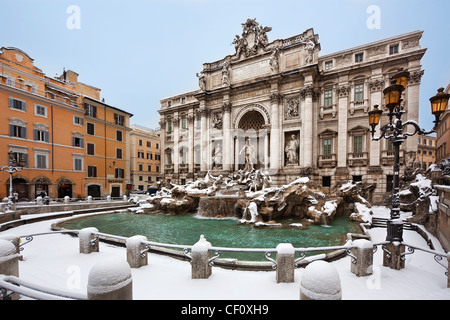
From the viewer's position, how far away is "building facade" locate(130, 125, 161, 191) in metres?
39.3

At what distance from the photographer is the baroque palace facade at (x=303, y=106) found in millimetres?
19188

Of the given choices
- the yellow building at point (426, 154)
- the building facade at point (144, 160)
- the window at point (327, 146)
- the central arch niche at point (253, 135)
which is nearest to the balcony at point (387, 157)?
the window at point (327, 146)

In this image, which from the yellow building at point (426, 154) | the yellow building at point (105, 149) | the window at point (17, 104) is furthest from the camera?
the yellow building at point (426, 154)

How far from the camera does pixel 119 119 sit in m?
31.5

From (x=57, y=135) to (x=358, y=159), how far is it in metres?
34.9

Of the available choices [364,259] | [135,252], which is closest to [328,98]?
[364,259]

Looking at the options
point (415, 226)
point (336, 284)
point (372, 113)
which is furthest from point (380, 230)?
point (336, 284)

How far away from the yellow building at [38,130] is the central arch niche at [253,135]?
2126 cm

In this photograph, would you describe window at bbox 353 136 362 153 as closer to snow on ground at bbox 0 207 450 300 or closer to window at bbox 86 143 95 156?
snow on ground at bbox 0 207 450 300

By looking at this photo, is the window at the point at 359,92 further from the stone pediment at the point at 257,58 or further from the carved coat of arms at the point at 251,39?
the carved coat of arms at the point at 251,39

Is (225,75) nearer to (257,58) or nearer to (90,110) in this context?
(257,58)

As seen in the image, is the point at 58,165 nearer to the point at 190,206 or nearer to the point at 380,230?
the point at 190,206

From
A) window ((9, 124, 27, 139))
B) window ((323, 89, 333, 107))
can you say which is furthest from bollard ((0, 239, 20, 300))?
window ((323, 89, 333, 107))

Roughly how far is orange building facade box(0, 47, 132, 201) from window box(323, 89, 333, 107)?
29889 mm
